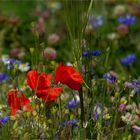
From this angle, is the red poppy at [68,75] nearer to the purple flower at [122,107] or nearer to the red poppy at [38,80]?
the red poppy at [38,80]

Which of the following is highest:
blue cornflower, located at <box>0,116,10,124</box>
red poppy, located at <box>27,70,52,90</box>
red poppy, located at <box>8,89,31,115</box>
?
red poppy, located at <box>27,70,52,90</box>

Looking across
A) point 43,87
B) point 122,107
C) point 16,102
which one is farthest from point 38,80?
point 122,107

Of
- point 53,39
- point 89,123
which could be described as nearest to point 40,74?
point 89,123

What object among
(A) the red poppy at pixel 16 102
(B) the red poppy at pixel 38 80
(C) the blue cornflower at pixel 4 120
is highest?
(B) the red poppy at pixel 38 80

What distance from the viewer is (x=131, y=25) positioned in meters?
5.57

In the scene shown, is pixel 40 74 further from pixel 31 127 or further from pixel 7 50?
pixel 7 50

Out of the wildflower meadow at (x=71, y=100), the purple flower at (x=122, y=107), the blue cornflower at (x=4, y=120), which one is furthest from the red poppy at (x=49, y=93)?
the purple flower at (x=122, y=107)

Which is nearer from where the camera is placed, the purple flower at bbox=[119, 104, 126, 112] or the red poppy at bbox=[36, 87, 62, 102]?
the red poppy at bbox=[36, 87, 62, 102]

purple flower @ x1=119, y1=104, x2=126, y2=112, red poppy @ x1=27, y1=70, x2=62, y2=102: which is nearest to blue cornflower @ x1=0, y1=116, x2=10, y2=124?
red poppy @ x1=27, y1=70, x2=62, y2=102

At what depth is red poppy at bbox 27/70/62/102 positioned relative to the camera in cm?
278

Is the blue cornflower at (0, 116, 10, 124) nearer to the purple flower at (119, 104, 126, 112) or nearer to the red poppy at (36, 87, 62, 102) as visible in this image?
the red poppy at (36, 87, 62, 102)

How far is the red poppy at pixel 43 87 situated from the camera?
278 cm

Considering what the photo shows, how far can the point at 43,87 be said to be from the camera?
283 centimetres

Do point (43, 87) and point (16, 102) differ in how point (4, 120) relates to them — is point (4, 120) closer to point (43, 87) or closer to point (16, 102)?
point (16, 102)
